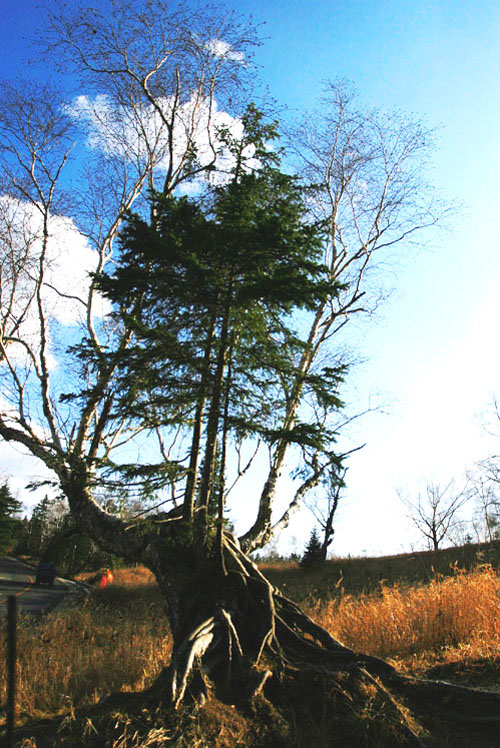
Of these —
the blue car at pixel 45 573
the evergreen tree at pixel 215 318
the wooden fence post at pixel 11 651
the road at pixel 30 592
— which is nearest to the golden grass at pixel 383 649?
the evergreen tree at pixel 215 318

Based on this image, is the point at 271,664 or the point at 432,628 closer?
the point at 271,664

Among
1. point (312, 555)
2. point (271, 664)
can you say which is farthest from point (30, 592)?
point (271, 664)

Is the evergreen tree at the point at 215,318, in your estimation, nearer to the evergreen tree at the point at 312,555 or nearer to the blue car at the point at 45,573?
the evergreen tree at the point at 312,555

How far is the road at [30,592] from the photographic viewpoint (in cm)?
1935

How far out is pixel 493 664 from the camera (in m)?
5.37

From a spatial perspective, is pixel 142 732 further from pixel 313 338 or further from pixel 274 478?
pixel 313 338

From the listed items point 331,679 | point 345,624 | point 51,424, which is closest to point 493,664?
point 331,679

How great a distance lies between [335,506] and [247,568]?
22.0 metres

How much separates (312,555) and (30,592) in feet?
49.6

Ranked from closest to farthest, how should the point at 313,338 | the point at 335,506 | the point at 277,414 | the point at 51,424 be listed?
1. the point at 277,414
2. the point at 51,424
3. the point at 313,338
4. the point at 335,506

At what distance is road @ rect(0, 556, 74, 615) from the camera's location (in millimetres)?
19353

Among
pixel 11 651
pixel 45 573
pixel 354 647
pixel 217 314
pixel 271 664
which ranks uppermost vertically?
pixel 217 314

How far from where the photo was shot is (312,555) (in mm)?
26391

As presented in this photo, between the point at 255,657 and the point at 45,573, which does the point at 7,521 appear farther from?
the point at 255,657
